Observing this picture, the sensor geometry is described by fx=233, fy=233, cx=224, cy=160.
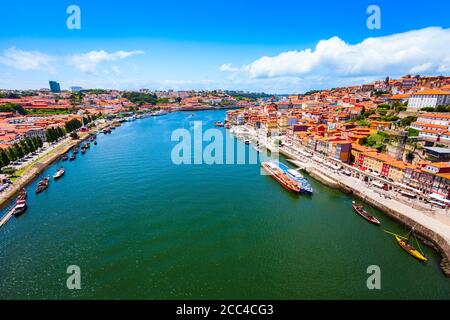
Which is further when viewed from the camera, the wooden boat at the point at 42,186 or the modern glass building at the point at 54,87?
the modern glass building at the point at 54,87

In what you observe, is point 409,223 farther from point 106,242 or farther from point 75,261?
point 75,261

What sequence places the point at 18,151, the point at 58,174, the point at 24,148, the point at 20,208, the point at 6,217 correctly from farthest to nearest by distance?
the point at 24,148 → the point at 18,151 → the point at 58,174 → the point at 20,208 → the point at 6,217

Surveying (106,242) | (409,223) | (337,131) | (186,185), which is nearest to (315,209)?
(409,223)

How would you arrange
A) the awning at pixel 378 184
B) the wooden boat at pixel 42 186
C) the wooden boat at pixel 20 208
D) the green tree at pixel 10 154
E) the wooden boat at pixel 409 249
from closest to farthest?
the wooden boat at pixel 409 249
the wooden boat at pixel 20 208
the awning at pixel 378 184
the wooden boat at pixel 42 186
the green tree at pixel 10 154

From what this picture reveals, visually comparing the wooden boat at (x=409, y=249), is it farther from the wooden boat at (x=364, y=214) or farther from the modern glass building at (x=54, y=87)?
the modern glass building at (x=54, y=87)

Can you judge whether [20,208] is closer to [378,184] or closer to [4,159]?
[4,159]

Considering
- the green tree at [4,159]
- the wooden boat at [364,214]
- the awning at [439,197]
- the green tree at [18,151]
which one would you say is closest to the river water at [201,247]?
the wooden boat at [364,214]

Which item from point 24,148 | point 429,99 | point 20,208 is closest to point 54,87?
point 24,148
